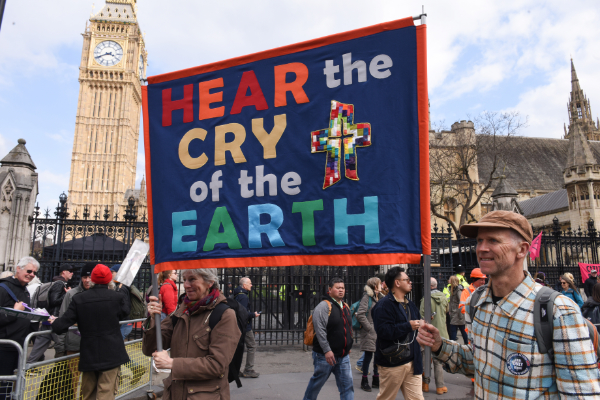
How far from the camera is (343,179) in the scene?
3.03 metres

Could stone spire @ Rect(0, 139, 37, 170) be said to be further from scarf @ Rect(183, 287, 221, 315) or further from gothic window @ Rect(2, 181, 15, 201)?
scarf @ Rect(183, 287, 221, 315)

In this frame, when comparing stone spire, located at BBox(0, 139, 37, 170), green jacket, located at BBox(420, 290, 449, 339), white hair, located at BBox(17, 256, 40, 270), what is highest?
stone spire, located at BBox(0, 139, 37, 170)

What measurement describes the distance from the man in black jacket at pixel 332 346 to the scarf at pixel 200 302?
6.74 ft

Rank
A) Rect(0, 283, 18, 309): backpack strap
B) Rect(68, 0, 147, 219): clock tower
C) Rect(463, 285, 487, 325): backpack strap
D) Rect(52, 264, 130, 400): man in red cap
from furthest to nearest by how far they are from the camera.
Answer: Rect(68, 0, 147, 219): clock tower < Rect(0, 283, 18, 309): backpack strap < Rect(52, 264, 130, 400): man in red cap < Rect(463, 285, 487, 325): backpack strap

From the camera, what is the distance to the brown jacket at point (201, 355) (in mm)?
2787

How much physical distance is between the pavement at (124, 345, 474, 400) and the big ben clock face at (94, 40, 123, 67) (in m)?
83.8

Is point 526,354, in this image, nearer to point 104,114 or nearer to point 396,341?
point 396,341

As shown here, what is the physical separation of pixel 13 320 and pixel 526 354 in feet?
18.2

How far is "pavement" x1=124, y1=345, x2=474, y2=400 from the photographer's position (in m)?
6.65

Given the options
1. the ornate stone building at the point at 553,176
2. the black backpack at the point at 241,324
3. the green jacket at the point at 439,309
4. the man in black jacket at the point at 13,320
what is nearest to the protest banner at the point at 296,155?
the black backpack at the point at 241,324

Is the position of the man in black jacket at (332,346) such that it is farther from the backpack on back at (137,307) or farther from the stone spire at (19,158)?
the stone spire at (19,158)

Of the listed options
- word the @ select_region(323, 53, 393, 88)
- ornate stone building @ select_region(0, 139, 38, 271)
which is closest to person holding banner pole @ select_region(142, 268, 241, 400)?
word the @ select_region(323, 53, 393, 88)

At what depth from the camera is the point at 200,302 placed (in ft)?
10.1

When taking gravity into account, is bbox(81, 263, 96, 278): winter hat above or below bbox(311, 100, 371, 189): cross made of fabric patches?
below
